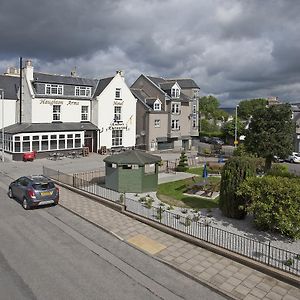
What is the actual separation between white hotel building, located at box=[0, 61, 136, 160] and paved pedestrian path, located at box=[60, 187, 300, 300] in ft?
71.5

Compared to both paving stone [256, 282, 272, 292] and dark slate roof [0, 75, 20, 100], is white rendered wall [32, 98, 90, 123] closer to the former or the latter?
dark slate roof [0, 75, 20, 100]

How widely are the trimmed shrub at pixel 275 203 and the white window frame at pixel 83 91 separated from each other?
3030 centimetres

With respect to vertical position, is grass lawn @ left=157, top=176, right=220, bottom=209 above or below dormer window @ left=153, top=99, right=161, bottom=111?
below

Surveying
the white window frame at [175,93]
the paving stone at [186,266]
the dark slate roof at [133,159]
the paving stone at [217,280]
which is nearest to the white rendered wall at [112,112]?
the white window frame at [175,93]

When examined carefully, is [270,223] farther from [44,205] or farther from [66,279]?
[44,205]

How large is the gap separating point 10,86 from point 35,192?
89.1ft

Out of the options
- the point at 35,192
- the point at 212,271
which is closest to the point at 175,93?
the point at 35,192

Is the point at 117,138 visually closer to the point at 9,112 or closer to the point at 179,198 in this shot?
the point at 9,112

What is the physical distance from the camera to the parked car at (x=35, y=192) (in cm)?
1639

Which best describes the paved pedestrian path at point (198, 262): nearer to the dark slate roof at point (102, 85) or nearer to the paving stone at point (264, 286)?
the paving stone at point (264, 286)

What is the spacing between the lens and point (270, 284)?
9.36 metres

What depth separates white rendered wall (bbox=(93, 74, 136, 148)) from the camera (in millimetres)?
40906

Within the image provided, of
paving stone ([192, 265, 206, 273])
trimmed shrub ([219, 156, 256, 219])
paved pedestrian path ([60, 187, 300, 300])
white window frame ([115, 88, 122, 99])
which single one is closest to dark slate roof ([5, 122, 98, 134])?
white window frame ([115, 88, 122, 99])

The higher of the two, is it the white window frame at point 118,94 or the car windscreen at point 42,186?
the white window frame at point 118,94
